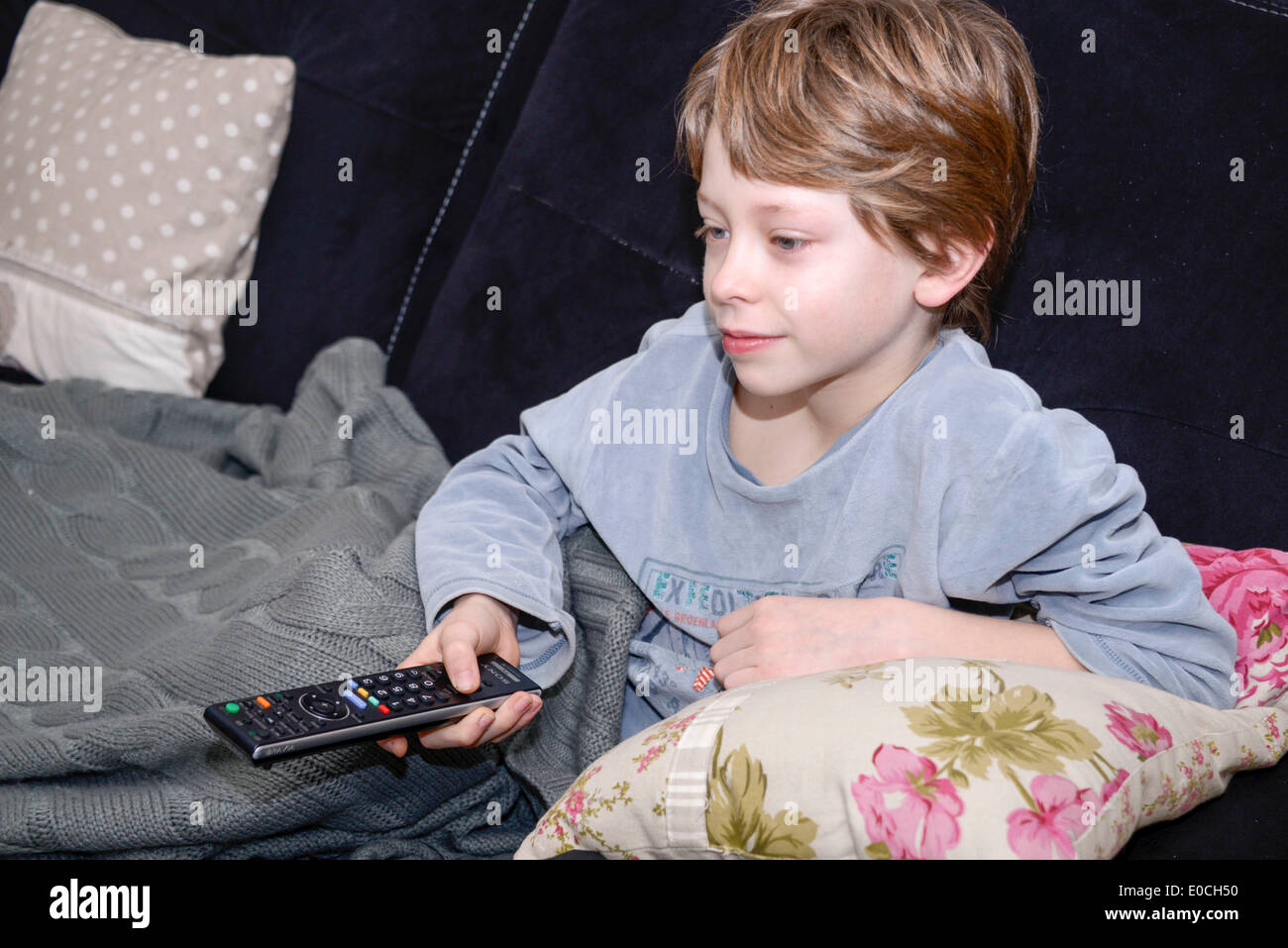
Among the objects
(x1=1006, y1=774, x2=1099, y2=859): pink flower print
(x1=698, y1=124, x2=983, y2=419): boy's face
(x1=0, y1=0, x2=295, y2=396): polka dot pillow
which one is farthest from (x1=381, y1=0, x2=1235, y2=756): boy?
(x1=0, y1=0, x2=295, y2=396): polka dot pillow

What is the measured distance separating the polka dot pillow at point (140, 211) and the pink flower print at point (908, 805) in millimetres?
1043

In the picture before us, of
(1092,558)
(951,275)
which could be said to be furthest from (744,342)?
(1092,558)

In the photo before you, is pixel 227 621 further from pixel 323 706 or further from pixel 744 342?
pixel 744 342

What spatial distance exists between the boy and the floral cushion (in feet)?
0.35

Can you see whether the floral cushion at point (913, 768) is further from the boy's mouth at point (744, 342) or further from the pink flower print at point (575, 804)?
the boy's mouth at point (744, 342)

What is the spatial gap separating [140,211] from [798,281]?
0.87m

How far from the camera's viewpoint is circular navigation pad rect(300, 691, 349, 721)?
777 millimetres

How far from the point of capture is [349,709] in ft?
2.57

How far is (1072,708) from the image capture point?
71 centimetres

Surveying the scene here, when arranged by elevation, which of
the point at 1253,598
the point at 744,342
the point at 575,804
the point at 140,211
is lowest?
the point at 575,804

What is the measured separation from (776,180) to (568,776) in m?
0.49

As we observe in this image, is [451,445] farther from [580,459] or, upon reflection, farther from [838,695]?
[838,695]

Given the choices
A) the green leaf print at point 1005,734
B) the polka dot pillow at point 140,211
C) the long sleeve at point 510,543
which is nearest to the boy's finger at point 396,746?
the long sleeve at point 510,543

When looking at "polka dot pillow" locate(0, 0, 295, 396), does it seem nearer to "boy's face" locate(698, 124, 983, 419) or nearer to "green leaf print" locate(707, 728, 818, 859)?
"boy's face" locate(698, 124, 983, 419)
